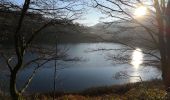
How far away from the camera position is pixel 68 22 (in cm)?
1062

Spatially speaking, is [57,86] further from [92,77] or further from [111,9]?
[111,9]

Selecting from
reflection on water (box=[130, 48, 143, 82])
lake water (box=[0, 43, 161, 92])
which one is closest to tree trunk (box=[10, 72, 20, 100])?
reflection on water (box=[130, 48, 143, 82])

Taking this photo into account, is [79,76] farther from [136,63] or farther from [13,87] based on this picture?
[13,87]

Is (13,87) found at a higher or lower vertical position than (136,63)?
higher

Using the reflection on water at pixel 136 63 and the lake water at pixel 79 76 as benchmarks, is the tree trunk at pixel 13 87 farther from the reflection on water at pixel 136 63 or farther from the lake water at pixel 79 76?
the lake water at pixel 79 76

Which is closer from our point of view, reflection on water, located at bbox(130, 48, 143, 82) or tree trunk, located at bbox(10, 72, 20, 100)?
tree trunk, located at bbox(10, 72, 20, 100)

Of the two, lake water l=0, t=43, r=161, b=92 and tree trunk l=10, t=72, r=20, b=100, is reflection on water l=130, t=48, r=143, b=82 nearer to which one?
lake water l=0, t=43, r=161, b=92

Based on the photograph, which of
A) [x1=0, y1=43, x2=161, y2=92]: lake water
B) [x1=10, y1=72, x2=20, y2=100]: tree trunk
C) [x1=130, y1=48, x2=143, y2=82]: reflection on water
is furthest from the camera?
[x1=0, y1=43, x2=161, y2=92]: lake water

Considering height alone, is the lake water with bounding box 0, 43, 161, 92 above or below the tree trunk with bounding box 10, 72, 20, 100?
below

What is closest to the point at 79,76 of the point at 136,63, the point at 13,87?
the point at 136,63

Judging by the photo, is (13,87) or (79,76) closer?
(13,87)

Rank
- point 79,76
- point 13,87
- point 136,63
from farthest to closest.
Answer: point 79,76 < point 136,63 < point 13,87

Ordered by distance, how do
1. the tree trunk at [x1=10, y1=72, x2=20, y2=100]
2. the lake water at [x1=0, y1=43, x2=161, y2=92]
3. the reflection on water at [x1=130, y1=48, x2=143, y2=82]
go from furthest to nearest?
the lake water at [x1=0, y1=43, x2=161, y2=92] < the reflection on water at [x1=130, y1=48, x2=143, y2=82] < the tree trunk at [x1=10, y1=72, x2=20, y2=100]

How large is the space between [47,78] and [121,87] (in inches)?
418
